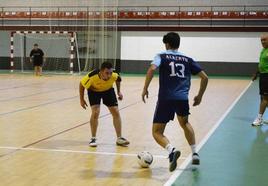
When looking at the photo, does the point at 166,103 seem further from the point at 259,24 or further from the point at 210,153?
the point at 259,24

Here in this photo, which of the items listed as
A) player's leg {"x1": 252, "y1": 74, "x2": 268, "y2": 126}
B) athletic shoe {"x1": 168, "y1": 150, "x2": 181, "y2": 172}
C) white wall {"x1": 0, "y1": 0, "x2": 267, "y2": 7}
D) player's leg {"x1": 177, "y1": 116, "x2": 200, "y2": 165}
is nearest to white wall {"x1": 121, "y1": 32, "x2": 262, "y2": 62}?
white wall {"x1": 0, "y1": 0, "x2": 267, "y2": 7}

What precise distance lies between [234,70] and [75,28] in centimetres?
1057

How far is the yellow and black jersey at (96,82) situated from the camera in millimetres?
7688

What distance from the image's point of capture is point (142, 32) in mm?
29844

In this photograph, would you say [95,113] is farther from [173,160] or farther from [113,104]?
[173,160]

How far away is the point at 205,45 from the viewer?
2903 centimetres

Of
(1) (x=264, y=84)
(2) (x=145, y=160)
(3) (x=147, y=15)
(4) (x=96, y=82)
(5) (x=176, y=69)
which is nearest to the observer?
(5) (x=176, y=69)

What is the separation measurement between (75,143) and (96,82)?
129 centimetres

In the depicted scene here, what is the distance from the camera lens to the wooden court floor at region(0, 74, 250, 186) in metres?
6.09

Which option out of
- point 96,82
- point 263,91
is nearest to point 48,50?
point 263,91

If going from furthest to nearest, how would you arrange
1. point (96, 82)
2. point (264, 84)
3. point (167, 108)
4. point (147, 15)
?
point (147, 15)
point (264, 84)
point (96, 82)
point (167, 108)

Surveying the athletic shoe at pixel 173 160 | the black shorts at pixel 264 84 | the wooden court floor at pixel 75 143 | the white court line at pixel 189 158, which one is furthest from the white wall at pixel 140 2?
the athletic shoe at pixel 173 160

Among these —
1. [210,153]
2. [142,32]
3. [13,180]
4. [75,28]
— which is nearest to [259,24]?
[142,32]

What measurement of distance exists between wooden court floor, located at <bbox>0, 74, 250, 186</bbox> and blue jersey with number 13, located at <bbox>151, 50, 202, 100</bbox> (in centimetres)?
111
